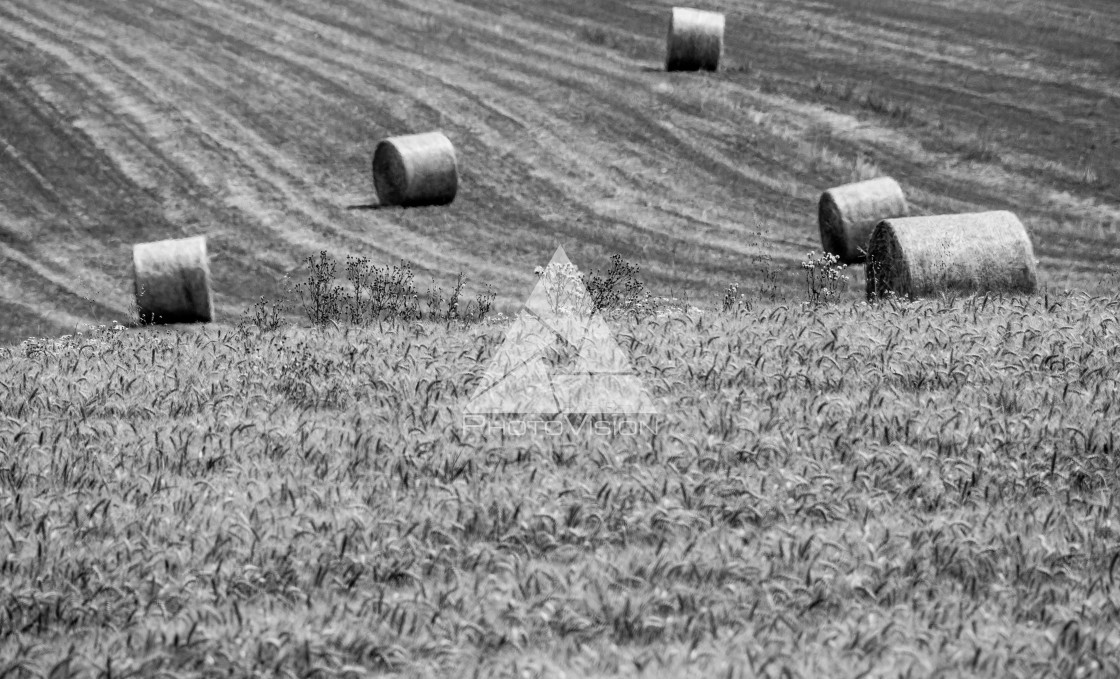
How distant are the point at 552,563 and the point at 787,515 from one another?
4.28ft

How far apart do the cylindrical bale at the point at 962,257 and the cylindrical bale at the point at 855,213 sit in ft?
21.2

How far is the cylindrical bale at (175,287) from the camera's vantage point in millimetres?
Answer: 20703

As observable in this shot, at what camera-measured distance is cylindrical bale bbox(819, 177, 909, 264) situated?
75.7 ft

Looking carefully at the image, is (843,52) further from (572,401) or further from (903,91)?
(572,401)

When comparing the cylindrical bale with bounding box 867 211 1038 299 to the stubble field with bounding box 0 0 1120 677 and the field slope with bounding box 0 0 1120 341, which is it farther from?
the field slope with bounding box 0 0 1120 341

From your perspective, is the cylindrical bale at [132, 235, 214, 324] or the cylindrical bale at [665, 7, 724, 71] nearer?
the cylindrical bale at [132, 235, 214, 324]

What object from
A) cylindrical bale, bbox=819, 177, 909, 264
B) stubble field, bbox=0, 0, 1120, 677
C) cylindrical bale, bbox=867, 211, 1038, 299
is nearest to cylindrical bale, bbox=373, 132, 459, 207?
stubble field, bbox=0, 0, 1120, 677

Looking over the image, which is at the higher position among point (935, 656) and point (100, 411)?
point (935, 656)

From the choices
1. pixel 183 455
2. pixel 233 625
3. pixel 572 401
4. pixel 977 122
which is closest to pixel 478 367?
pixel 572 401

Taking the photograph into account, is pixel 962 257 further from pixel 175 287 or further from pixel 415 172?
pixel 415 172

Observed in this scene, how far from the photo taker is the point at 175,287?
20.7 m

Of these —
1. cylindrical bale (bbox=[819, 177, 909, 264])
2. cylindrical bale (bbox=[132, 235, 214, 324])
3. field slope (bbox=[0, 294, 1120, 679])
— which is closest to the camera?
field slope (bbox=[0, 294, 1120, 679])

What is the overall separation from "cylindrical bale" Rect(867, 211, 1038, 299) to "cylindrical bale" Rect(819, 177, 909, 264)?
21.2 ft

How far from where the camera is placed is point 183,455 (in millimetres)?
8445
